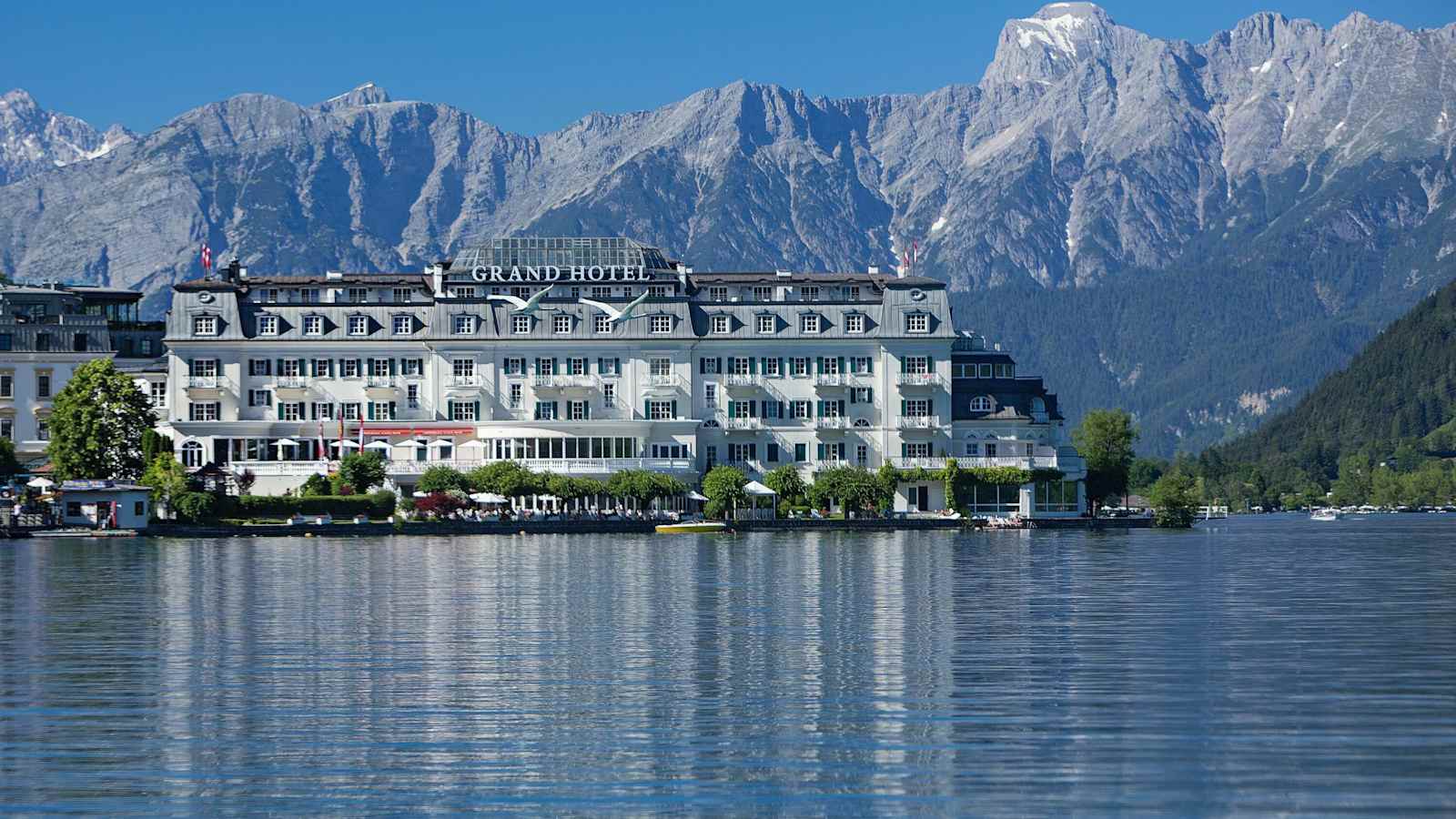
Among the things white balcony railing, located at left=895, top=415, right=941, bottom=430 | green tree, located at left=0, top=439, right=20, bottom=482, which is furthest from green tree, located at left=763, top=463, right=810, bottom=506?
green tree, located at left=0, top=439, right=20, bottom=482

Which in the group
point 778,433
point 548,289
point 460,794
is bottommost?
point 460,794

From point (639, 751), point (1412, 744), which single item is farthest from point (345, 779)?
point (1412, 744)

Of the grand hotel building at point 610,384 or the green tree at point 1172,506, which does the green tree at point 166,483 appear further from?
the green tree at point 1172,506

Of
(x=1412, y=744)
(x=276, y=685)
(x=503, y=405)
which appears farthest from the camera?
(x=503, y=405)

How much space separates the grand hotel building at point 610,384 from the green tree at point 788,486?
7.91 meters

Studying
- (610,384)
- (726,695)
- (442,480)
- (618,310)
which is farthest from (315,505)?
(726,695)

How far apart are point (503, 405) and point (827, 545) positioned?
48.9m

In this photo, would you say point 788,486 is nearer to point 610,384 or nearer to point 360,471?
point 610,384

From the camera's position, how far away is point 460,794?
33.8 meters

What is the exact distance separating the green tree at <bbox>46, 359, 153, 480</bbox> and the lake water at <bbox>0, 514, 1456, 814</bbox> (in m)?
65.6

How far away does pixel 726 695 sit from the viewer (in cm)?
4400

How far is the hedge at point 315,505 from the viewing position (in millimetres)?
139875

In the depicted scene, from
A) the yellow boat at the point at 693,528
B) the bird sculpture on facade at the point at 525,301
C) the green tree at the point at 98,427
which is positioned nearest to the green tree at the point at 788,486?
the yellow boat at the point at 693,528

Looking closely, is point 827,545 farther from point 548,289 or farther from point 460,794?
point 460,794
